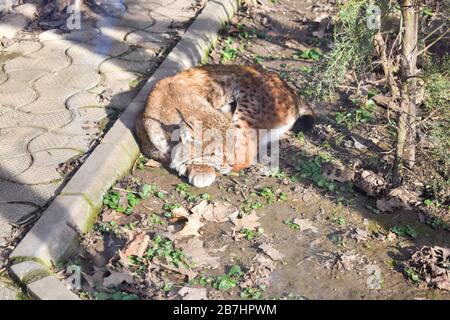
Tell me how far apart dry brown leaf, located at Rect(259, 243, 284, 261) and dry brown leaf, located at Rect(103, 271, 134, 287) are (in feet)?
2.90

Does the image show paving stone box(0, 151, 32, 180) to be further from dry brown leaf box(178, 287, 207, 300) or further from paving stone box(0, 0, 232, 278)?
dry brown leaf box(178, 287, 207, 300)

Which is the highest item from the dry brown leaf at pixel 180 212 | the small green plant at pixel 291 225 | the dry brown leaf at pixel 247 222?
the small green plant at pixel 291 225

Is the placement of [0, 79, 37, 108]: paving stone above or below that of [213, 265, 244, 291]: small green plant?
below

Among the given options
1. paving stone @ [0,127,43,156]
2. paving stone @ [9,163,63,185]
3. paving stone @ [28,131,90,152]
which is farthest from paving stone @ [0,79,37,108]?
paving stone @ [9,163,63,185]

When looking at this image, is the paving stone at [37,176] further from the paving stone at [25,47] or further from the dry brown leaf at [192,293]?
the paving stone at [25,47]

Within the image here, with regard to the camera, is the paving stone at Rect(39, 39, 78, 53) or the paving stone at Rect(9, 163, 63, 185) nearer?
the paving stone at Rect(9, 163, 63, 185)

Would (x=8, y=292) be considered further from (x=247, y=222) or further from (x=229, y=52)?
(x=229, y=52)

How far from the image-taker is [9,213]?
→ 453 cm

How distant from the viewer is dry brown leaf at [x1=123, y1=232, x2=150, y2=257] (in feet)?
13.9

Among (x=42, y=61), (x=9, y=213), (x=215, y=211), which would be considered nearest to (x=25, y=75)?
(x=42, y=61)

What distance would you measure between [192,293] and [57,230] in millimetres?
957

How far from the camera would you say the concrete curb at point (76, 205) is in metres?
3.90

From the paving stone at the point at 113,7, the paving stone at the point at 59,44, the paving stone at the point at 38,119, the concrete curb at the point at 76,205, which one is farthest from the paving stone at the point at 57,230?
the paving stone at the point at 113,7

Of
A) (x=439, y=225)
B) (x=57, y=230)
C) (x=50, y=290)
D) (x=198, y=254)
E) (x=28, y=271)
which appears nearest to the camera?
(x=50, y=290)
